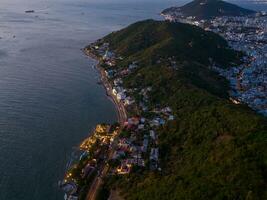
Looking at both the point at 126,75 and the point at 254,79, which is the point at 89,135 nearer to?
the point at 126,75

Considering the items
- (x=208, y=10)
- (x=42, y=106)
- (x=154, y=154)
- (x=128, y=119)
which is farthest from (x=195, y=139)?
(x=208, y=10)

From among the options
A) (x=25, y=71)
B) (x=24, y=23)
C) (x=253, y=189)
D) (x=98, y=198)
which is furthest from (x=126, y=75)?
(x=24, y=23)

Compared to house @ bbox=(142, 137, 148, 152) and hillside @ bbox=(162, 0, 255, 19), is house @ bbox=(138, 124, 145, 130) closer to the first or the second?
house @ bbox=(142, 137, 148, 152)

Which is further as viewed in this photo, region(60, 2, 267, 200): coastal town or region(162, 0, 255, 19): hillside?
region(162, 0, 255, 19): hillside

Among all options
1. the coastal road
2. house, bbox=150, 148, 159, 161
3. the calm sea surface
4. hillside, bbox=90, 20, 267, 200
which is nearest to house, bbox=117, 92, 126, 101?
the coastal road

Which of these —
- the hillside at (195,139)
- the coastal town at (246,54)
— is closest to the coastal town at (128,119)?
the coastal town at (246,54)

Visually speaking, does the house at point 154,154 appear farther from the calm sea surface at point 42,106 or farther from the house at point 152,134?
the calm sea surface at point 42,106

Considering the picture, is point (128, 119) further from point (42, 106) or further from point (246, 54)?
point (246, 54)
